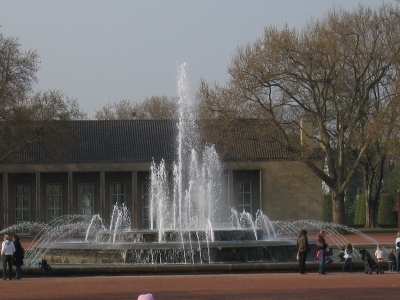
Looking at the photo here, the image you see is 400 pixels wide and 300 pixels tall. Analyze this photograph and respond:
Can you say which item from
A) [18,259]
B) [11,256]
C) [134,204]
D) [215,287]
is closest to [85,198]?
[134,204]

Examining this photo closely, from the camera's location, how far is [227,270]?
2238 centimetres

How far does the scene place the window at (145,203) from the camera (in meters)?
52.8

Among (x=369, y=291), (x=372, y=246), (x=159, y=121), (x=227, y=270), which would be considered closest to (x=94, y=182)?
(x=159, y=121)

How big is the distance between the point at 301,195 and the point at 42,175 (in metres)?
17.5

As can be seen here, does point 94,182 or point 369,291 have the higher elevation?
point 94,182

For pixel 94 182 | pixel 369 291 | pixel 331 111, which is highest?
pixel 331 111

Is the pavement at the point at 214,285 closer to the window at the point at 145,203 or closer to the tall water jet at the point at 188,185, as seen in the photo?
the tall water jet at the point at 188,185

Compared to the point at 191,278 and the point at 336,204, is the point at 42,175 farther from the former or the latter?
the point at 191,278

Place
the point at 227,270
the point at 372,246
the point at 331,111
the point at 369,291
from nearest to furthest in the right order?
the point at 369,291 < the point at 227,270 < the point at 372,246 < the point at 331,111

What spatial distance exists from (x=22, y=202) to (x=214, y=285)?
3634 centimetres

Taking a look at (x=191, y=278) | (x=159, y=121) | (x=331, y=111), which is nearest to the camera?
(x=191, y=278)

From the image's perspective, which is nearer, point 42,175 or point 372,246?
point 372,246

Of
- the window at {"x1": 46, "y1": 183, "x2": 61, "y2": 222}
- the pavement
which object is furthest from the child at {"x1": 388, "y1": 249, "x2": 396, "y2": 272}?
the window at {"x1": 46, "y1": 183, "x2": 61, "y2": 222}

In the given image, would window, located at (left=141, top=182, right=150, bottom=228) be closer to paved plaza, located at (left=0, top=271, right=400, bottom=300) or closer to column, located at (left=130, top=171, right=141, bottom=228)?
column, located at (left=130, top=171, right=141, bottom=228)
